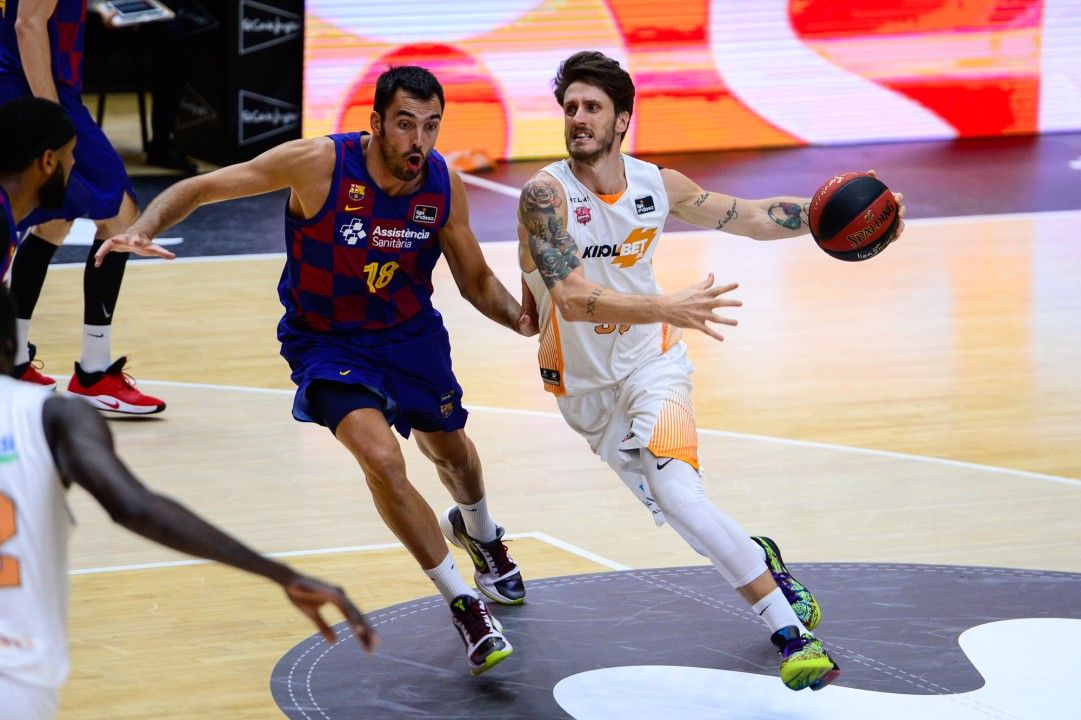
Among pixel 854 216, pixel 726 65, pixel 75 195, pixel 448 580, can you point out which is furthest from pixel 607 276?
pixel 726 65

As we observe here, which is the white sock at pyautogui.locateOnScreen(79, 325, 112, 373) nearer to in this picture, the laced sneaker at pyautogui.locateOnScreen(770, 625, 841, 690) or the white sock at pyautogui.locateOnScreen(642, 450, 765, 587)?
the white sock at pyautogui.locateOnScreen(642, 450, 765, 587)

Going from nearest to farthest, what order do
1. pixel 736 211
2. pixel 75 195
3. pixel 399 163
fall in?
pixel 399 163 < pixel 736 211 < pixel 75 195

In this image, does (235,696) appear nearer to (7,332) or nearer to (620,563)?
(620,563)

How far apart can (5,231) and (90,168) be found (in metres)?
3.47

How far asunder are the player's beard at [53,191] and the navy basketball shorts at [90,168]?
3440 millimetres

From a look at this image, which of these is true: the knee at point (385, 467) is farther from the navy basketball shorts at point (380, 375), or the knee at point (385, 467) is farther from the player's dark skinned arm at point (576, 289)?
the player's dark skinned arm at point (576, 289)

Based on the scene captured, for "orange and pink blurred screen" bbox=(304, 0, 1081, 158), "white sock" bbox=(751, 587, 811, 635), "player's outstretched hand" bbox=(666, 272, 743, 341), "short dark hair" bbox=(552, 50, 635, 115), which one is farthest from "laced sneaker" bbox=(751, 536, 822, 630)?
"orange and pink blurred screen" bbox=(304, 0, 1081, 158)

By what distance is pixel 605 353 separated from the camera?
17.8 feet

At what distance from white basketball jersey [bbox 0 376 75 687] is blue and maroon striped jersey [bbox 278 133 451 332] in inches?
97.8

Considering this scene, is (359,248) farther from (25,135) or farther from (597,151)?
(25,135)

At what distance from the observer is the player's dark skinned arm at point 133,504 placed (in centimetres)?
280

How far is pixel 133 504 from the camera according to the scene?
111 inches

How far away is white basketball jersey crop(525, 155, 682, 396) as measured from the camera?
539 centimetres

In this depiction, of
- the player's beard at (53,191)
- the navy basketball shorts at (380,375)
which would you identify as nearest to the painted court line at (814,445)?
the navy basketball shorts at (380,375)
